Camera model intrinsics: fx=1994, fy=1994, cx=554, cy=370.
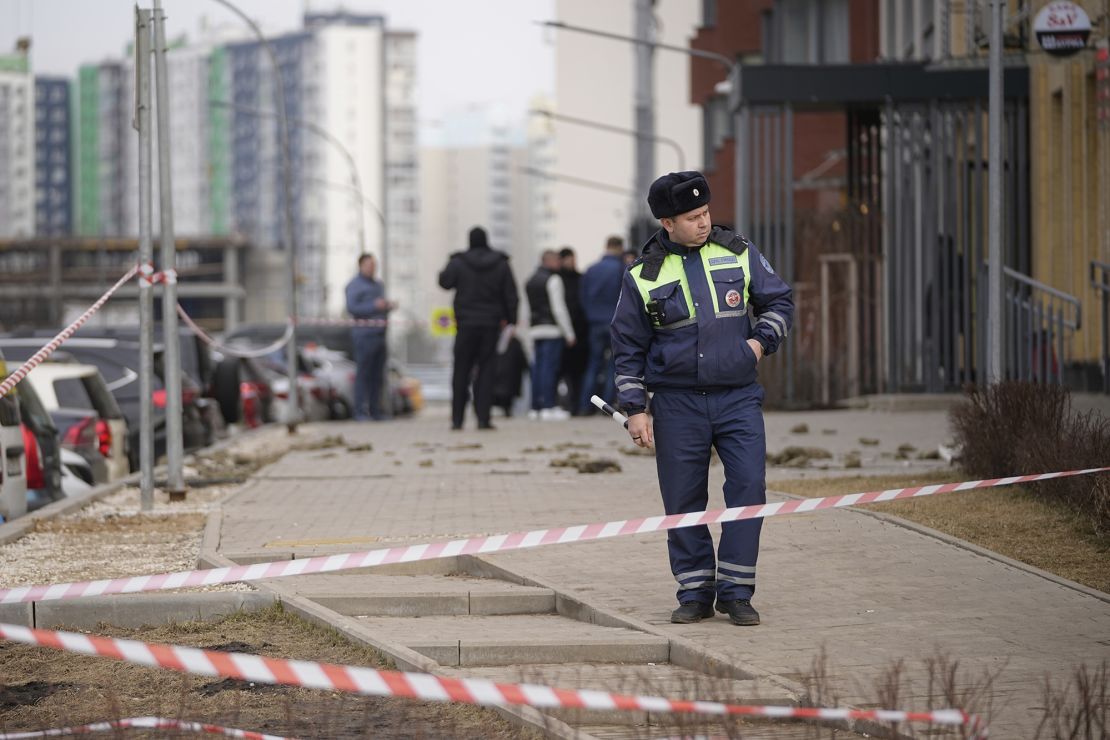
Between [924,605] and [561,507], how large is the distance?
4.28 metres

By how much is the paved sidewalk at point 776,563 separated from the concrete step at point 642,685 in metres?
0.22

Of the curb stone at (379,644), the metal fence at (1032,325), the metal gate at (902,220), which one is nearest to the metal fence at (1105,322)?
the metal fence at (1032,325)

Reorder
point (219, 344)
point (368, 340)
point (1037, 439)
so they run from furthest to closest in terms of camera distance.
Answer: point (368, 340)
point (219, 344)
point (1037, 439)

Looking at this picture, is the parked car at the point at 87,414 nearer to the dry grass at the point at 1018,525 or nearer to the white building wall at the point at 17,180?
the dry grass at the point at 1018,525

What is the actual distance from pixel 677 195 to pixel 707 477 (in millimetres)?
1092

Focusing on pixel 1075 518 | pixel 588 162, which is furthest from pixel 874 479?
pixel 588 162

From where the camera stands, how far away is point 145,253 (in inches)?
515

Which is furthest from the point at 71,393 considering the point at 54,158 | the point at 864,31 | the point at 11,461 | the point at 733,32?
the point at 54,158

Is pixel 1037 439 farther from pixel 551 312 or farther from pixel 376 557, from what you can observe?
pixel 551 312

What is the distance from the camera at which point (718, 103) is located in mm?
59156

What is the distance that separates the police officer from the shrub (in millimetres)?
2399

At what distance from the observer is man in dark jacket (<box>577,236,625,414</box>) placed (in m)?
23.3

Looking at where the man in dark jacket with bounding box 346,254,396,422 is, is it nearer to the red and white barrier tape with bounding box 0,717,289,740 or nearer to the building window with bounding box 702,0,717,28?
the red and white barrier tape with bounding box 0,717,289,740

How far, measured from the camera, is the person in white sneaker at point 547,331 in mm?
23734
